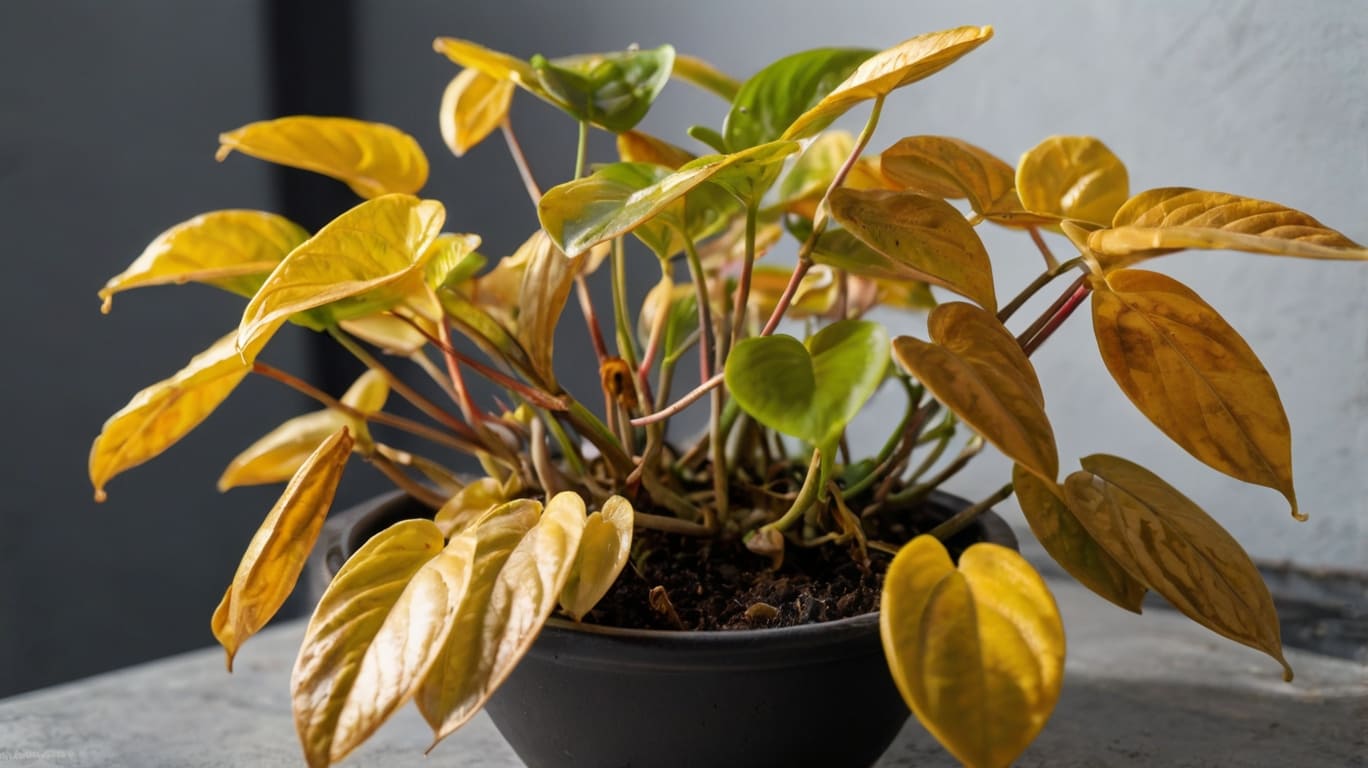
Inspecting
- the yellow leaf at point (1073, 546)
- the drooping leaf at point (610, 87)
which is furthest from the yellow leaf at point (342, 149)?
the yellow leaf at point (1073, 546)

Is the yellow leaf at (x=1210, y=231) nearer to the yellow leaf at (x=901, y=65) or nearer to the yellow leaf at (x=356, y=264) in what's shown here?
the yellow leaf at (x=901, y=65)

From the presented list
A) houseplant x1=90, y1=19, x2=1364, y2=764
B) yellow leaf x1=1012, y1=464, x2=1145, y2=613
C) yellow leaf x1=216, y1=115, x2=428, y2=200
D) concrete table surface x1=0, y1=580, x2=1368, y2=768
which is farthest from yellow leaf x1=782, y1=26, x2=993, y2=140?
concrete table surface x1=0, y1=580, x2=1368, y2=768

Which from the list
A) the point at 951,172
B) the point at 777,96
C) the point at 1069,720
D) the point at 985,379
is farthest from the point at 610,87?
the point at 1069,720

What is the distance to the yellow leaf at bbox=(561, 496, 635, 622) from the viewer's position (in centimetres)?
48

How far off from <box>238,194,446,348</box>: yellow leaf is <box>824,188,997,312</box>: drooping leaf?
0.20 metres

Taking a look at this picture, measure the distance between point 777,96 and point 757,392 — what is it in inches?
8.8

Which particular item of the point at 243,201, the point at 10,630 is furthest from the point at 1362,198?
the point at 10,630

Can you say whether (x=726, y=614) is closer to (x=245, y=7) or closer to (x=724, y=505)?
(x=724, y=505)

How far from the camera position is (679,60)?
75cm

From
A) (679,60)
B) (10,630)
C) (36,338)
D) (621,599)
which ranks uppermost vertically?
(679,60)

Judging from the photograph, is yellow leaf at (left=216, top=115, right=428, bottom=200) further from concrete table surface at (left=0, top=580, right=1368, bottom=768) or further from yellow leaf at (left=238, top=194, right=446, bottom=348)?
concrete table surface at (left=0, top=580, right=1368, bottom=768)

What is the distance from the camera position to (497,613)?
45 cm

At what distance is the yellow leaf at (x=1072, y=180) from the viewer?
0.61m

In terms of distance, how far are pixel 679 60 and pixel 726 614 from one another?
0.39m
